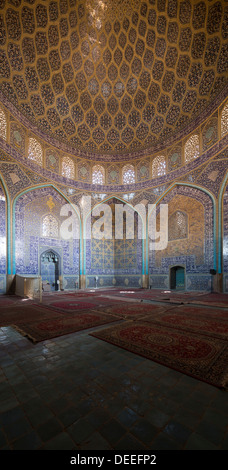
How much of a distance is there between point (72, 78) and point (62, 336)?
14.1 metres

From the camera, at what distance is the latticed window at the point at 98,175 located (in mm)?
14125

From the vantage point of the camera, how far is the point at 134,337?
3.08 metres

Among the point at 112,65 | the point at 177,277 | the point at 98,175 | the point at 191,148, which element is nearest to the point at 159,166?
the point at 191,148

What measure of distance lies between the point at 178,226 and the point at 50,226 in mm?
7617

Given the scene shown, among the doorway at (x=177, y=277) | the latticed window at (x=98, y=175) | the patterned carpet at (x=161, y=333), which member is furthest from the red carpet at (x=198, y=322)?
the latticed window at (x=98, y=175)

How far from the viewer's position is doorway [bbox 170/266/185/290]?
12.2m

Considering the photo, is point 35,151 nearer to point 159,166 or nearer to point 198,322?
point 159,166

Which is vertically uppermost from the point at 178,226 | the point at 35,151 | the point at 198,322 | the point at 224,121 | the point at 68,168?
the point at 224,121

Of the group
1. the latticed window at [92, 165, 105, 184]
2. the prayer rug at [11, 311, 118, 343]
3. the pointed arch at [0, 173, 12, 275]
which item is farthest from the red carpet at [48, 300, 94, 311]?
the latticed window at [92, 165, 105, 184]

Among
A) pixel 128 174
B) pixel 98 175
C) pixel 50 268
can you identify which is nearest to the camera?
pixel 50 268

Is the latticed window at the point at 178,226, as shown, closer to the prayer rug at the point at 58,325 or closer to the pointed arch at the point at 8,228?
the prayer rug at the point at 58,325

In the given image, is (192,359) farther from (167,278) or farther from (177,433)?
(167,278)

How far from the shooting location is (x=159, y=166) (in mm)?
13266

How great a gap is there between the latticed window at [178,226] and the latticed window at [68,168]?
23.0 ft
